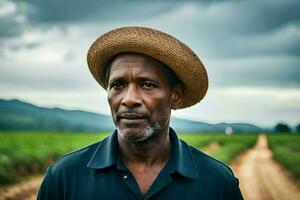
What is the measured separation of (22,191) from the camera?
14.4 m

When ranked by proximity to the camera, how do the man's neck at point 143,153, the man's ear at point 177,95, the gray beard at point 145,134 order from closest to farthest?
the gray beard at point 145,134
the man's neck at point 143,153
the man's ear at point 177,95

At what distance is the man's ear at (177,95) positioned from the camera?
11.3 ft

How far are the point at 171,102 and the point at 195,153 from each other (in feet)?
1.18

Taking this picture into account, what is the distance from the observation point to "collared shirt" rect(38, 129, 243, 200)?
2.99m

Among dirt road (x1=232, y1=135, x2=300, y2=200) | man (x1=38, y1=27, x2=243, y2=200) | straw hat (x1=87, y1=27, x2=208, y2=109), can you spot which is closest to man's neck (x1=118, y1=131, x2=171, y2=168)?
man (x1=38, y1=27, x2=243, y2=200)

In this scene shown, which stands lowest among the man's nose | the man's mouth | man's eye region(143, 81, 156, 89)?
the man's mouth

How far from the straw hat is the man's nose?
0.81 feet

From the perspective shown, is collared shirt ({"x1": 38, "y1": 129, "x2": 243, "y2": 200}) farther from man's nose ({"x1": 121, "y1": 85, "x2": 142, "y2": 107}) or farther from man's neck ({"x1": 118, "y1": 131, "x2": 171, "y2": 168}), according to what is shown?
man's nose ({"x1": 121, "y1": 85, "x2": 142, "y2": 107})

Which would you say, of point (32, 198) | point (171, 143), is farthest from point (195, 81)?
point (32, 198)

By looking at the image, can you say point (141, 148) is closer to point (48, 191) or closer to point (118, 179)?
point (118, 179)

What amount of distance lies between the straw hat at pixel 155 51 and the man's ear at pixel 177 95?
0.04 meters

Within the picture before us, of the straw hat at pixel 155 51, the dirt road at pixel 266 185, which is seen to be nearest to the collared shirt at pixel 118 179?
the straw hat at pixel 155 51

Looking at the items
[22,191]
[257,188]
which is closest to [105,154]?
[22,191]

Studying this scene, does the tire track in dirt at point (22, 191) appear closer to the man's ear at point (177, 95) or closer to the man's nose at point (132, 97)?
the man's ear at point (177, 95)
